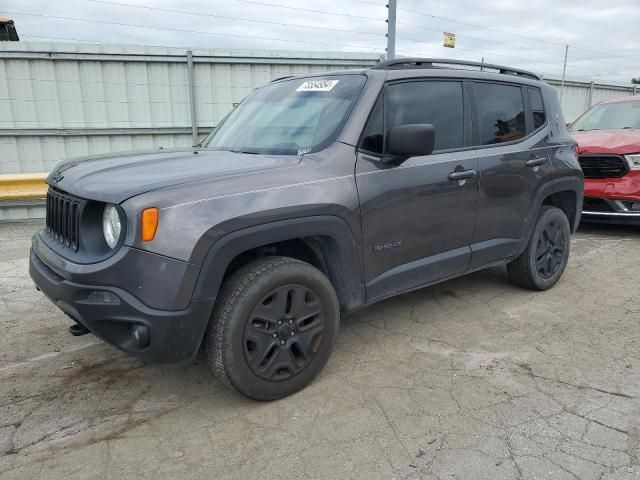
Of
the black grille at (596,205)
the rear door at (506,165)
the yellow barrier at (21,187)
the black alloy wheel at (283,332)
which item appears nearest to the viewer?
the black alloy wheel at (283,332)

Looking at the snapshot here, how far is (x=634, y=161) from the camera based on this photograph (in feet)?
21.1

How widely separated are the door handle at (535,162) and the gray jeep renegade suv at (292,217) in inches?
0.6

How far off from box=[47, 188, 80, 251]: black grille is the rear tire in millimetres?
3536

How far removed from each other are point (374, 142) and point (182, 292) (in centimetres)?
152

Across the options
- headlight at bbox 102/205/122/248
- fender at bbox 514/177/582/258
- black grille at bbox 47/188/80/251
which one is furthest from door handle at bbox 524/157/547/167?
black grille at bbox 47/188/80/251

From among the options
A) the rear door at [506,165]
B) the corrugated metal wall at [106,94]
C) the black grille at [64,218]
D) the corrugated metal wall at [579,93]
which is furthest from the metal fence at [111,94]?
the corrugated metal wall at [579,93]

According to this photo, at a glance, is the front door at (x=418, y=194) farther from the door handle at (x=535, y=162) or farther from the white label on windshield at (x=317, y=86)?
the door handle at (x=535, y=162)

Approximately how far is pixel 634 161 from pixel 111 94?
8.43m

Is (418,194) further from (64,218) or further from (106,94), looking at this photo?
(106,94)

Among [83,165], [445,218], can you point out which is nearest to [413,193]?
[445,218]

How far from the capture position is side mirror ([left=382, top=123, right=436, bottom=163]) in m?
2.97

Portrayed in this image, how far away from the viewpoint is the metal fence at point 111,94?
28.8ft

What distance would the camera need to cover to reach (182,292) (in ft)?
7.88

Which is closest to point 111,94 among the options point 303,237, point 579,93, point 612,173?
point 303,237
